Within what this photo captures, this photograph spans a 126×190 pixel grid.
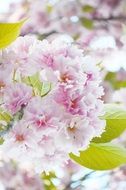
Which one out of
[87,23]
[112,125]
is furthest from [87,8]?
[112,125]

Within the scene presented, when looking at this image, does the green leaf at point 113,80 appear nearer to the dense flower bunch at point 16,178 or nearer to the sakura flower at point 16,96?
the dense flower bunch at point 16,178

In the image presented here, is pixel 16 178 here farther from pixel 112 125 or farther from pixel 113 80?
pixel 112 125

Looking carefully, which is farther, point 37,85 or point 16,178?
point 16,178

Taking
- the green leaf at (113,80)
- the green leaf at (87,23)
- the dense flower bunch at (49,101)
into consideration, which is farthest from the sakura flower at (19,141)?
the green leaf at (87,23)

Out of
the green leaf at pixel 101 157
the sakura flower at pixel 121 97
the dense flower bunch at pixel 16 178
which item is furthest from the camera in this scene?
the dense flower bunch at pixel 16 178

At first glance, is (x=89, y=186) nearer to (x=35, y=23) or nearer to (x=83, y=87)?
(x=35, y=23)

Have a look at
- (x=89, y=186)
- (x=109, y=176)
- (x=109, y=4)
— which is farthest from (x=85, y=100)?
(x=109, y=4)
